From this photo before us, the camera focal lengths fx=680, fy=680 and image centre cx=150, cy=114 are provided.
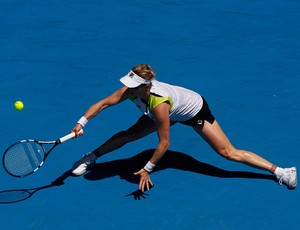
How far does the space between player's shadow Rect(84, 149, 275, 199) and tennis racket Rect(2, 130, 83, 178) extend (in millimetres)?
783

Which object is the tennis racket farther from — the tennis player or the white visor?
the white visor

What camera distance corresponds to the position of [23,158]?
714cm

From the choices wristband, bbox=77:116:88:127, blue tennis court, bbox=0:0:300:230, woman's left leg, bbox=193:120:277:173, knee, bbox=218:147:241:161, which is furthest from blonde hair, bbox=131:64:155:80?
blue tennis court, bbox=0:0:300:230

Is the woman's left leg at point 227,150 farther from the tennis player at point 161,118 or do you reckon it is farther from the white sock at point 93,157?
the white sock at point 93,157

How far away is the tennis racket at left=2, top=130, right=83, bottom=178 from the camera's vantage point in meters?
7.05

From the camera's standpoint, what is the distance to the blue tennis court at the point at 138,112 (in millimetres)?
7148

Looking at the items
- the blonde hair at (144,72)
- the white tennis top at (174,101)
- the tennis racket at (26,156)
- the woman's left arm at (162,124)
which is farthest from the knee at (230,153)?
the tennis racket at (26,156)

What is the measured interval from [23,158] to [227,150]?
7.27 ft

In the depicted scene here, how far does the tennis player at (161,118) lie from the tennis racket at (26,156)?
1.25 ft

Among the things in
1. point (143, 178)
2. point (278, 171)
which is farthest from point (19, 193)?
point (278, 171)

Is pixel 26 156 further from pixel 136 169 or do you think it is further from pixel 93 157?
pixel 136 169

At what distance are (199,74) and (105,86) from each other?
1.39m

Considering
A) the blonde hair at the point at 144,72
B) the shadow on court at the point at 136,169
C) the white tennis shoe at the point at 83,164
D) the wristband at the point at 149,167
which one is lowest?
the shadow on court at the point at 136,169

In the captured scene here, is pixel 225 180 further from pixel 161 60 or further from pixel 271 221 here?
pixel 161 60
